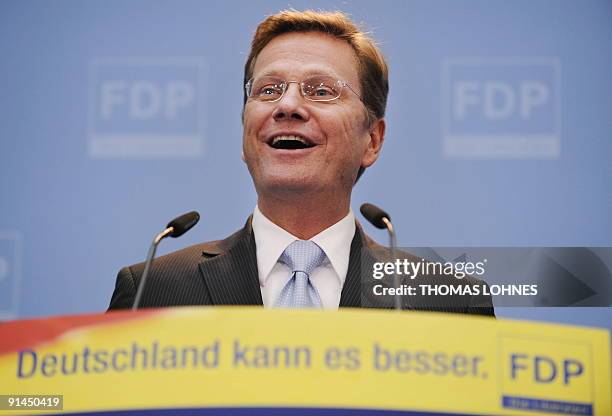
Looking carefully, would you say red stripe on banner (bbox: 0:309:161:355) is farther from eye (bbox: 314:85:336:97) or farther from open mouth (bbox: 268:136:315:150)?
eye (bbox: 314:85:336:97)

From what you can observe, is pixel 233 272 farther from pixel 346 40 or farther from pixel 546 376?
pixel 546 376

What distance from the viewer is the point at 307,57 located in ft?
7.94

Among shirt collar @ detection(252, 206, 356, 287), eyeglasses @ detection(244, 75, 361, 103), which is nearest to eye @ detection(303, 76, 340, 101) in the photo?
eyeglasses @ detection(244, 75, 361, 103)

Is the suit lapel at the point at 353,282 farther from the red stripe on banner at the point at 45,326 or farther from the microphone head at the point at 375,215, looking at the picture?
the red stripe on banner at the point at 45,326

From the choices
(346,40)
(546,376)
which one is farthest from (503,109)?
(546,376)

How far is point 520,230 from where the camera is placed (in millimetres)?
2658

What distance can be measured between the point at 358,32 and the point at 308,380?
1.52 meters

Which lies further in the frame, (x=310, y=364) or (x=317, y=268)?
(x=317, y=268)

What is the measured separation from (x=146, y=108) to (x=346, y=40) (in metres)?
0.69

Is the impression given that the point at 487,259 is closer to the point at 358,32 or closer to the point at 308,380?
the point at 358,32

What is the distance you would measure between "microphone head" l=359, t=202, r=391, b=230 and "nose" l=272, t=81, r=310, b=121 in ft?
1.11

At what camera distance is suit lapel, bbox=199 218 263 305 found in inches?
85.8

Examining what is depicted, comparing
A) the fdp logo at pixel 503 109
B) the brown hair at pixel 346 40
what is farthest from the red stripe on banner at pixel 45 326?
the fdp logo at pixel 503 109

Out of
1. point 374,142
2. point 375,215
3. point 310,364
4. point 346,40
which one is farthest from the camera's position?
point 374,142
